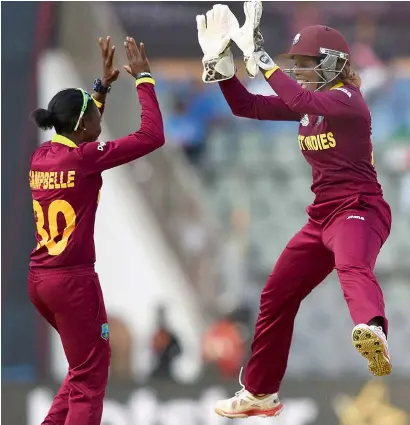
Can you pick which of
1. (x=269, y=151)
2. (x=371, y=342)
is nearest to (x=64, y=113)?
(x=371, y=342)

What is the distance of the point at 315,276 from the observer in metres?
5.02

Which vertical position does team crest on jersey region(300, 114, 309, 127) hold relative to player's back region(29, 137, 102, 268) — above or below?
above

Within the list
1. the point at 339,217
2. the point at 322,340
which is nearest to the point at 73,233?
the point at 339,217

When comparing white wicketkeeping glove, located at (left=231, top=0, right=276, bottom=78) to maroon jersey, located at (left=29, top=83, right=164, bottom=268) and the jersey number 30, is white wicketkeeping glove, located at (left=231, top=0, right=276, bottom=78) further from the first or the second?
the jersey number 30

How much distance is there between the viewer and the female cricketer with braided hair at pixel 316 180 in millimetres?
4637

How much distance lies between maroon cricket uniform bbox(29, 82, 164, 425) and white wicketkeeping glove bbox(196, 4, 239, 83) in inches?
12.2

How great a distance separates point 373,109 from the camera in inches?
360

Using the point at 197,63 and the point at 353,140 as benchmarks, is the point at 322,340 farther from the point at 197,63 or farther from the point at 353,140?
the point at 353,140

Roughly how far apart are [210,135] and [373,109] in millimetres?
1312

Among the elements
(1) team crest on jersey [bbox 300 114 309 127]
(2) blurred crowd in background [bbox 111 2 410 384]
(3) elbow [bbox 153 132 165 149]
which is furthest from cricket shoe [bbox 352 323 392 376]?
(2) blurred crowd in background [bbox 111 2 410 384]

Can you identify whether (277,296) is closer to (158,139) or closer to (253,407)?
(253,407)

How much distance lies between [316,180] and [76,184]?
1031 millimetres

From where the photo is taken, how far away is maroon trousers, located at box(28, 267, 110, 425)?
4719 millimetres

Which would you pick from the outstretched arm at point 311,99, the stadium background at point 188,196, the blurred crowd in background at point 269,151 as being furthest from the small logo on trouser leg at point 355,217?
the blurred crowd in background at point 269,151
